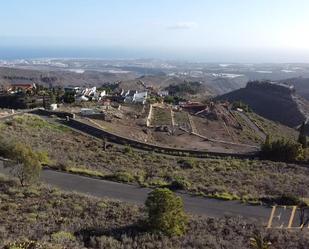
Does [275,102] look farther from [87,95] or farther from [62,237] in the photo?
[62,237]

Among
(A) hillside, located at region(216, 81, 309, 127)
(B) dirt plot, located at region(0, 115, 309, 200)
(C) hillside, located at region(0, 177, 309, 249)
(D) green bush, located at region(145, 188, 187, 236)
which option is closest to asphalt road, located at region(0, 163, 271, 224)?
(B) dirt plot, located at region(0, 115, 309, 200)

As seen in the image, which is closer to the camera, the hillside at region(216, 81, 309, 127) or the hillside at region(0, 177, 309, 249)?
the hillside at region(0, 177, 309, 249)

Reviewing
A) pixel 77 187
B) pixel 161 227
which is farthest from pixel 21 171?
pixel 161 227

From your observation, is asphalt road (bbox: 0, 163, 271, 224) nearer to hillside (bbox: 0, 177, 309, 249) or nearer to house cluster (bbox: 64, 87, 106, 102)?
hillside (bbox: 0, 177, 309, 249)

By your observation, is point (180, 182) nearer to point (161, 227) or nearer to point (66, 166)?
point (66, 166)

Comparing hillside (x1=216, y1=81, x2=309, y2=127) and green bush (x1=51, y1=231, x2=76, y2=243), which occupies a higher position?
green bush (x1=51, y1=231, x2=76, y2=243)

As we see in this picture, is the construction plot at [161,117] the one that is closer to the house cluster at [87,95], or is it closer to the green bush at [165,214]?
the house cluster at [87,95]

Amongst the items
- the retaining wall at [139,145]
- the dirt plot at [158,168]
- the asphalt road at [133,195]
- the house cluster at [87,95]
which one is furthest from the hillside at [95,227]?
the house cluster at [87,95]
